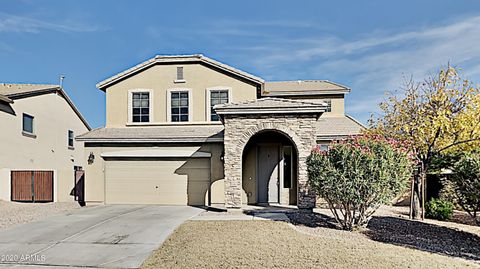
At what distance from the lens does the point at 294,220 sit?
36.5 feet

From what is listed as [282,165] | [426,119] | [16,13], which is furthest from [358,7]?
[16,13]

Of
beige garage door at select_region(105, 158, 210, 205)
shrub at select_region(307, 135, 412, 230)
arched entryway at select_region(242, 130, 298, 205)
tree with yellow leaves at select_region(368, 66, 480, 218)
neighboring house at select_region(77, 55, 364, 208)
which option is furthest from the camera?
beige garage door at select_region(105, 158, 210, 205)

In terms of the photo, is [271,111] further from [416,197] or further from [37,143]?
[37,143]

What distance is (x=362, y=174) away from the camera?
920 centimetres

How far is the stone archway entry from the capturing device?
12.9 meters

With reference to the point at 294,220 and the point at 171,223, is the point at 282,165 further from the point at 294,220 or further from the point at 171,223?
the point at 171,223

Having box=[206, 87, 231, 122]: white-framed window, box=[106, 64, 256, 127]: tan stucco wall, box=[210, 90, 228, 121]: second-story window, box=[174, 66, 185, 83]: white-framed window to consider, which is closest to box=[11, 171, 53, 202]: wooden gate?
box=[106, 64, 256, 127]: tan stucco wall

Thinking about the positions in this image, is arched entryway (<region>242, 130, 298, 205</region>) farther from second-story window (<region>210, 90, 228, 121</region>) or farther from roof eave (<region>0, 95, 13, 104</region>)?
roof eave (<region>0, 95, 13, 104</region>)

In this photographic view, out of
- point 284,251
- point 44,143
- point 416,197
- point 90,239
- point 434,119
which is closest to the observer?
point 284,251

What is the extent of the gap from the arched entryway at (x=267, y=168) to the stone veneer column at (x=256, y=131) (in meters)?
1.99

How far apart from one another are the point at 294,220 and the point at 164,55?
38.0 ft

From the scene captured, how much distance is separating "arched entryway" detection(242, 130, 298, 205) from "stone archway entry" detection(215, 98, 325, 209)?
78.9 inches

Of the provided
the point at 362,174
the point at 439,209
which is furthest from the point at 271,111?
the point at 439,209

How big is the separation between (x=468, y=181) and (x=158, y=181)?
12.4m
